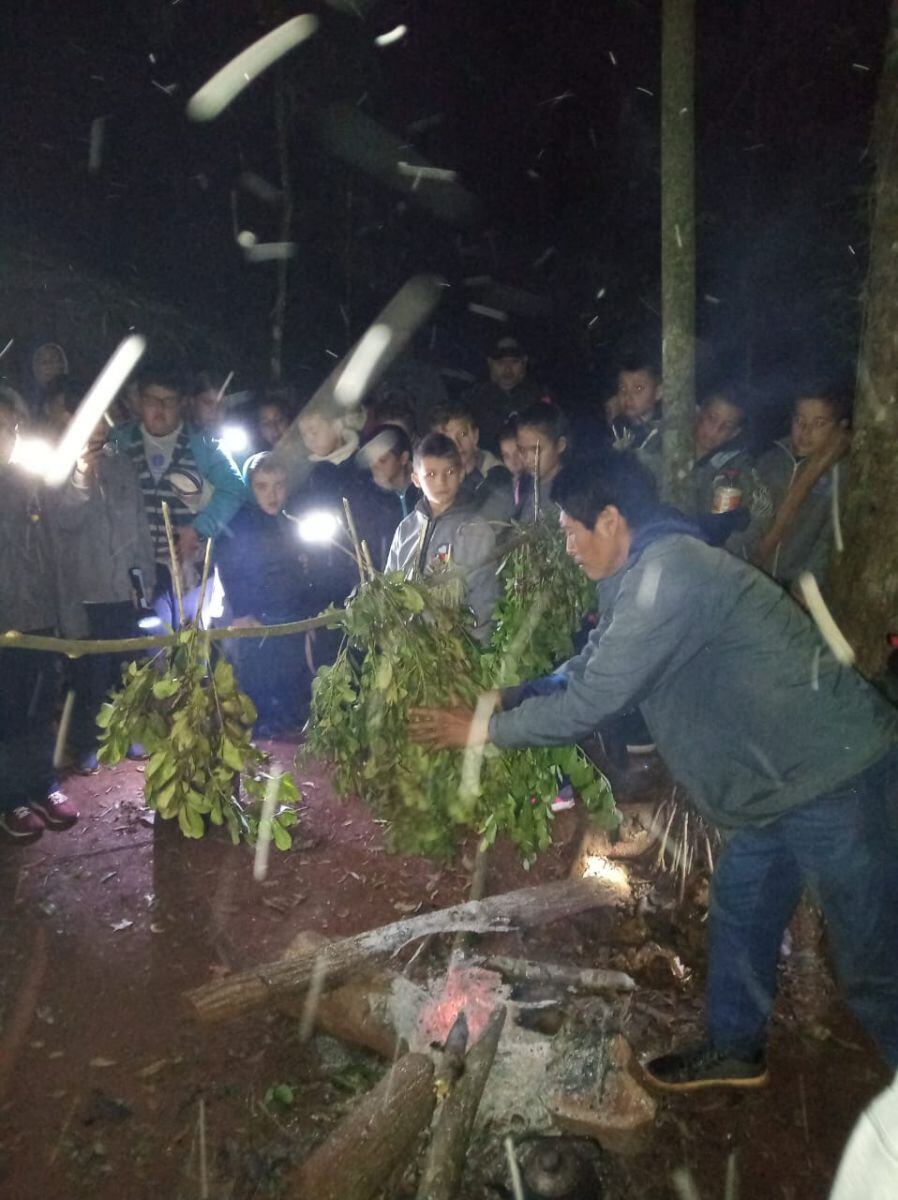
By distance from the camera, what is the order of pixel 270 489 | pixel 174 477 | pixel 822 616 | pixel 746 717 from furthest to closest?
pixel 174 477, pixel 270 489, pixel 822 616, pixel 746 717

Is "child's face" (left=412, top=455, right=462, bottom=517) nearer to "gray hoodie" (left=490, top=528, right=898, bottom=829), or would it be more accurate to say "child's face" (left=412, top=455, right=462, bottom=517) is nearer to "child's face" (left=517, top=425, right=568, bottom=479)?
"child's face" (left=517, top=425, right=568, bottom=479)

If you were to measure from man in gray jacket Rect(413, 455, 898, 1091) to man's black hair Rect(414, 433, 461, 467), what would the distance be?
69.7 inches

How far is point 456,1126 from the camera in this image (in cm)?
264

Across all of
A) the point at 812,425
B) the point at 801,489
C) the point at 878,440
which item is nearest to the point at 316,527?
the point at 801,489

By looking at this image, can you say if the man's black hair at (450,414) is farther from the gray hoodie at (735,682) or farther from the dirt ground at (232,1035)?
the gray hoodie at (735,682)

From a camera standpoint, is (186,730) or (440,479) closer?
(186,730)

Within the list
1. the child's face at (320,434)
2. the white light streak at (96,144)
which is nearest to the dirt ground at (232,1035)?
the child's face at (320,434)

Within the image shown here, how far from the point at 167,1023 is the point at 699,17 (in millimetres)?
13166

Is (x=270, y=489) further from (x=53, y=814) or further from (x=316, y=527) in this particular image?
(x=53, y=814)

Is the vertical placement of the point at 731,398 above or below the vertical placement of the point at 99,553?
above

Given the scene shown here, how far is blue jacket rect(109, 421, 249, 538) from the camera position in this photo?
593 cm

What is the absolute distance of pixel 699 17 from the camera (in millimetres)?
10578

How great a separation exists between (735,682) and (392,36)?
12430 millimetres

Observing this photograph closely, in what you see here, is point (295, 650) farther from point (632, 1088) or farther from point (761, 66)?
point (761, 66)
